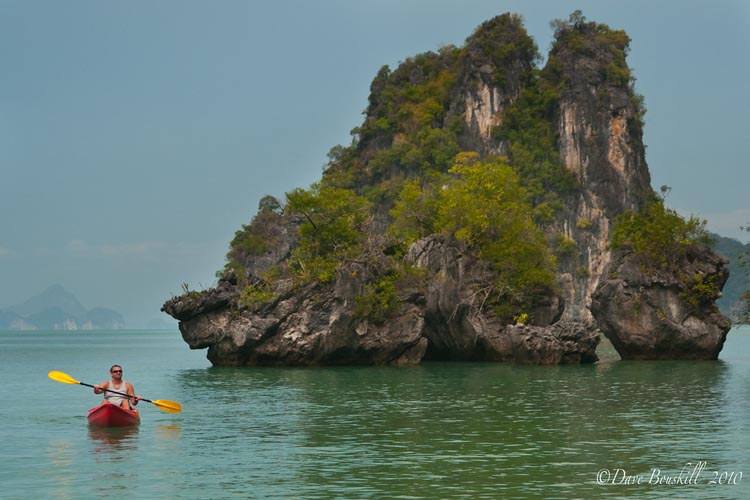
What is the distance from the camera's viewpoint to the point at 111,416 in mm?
26000

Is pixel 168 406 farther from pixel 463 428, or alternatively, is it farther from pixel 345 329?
pixel 345 329

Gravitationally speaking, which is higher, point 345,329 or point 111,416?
point 345,329

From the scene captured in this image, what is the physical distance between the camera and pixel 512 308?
52094 millimetres

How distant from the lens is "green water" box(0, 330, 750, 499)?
1791 centimetres

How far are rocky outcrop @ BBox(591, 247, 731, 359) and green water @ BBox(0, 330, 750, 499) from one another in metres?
8.53

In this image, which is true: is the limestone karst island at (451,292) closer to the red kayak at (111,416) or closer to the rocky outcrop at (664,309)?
the rocky outcrop at (664,309)

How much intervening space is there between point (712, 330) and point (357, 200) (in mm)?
19789

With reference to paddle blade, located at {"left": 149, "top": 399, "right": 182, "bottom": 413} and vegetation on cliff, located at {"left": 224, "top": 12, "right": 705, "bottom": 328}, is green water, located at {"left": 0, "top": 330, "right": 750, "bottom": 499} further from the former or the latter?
vegetation on cliff, located at {"left": 224, "top": 12, "right": 705, "bottom": 328}

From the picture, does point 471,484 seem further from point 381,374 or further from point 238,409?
point 381,374

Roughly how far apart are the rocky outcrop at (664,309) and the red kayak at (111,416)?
1202 inches

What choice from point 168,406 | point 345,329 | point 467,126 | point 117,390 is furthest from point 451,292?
point 467,126

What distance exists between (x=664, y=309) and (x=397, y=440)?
29676 millimetres

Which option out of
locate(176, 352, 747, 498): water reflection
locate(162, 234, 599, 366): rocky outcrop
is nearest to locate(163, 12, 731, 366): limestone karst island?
locate(162, 234, 599, 366): rocky outcrop

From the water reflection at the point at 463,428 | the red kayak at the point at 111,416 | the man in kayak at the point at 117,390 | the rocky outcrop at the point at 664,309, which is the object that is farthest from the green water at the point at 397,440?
the rocky outcrop at the point at 664,309
